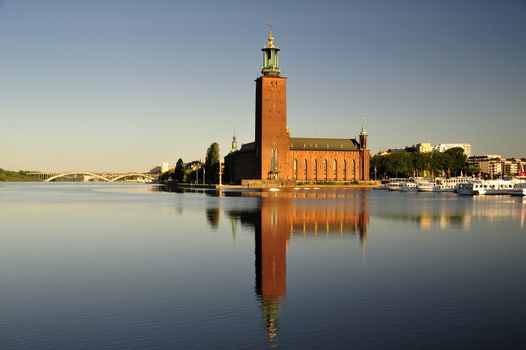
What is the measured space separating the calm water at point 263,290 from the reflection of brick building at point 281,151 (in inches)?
4002

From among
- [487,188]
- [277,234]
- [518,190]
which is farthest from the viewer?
[487,188]

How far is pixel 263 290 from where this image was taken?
16797mm

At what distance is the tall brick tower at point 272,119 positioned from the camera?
133125 mm

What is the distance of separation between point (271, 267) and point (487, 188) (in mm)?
88588

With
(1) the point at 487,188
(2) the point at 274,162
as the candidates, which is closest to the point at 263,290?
(1) the point at 487,188

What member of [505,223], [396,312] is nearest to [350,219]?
[505,223]

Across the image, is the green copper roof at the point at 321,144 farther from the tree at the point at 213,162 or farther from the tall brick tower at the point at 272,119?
the tree at the point at 213,162

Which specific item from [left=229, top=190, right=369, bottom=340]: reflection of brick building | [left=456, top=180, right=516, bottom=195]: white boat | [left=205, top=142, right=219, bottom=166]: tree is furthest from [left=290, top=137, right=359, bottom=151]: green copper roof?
[left=229, top=190, right=369, bottom=340]: reflection of brick building

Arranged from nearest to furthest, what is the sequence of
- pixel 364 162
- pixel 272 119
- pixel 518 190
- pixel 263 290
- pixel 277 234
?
pixel 263 290 < pixel 277 234 < pixel 518 190 < pixel 272 119 < pixel 364 162

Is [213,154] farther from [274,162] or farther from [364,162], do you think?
[364,162]

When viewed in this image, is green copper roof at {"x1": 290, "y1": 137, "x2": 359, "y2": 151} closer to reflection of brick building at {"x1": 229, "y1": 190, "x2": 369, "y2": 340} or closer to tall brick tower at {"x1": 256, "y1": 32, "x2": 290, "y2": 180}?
tall brick tower at {"x1": 256, "y1": 32, "x2": 290, "y2": 180}

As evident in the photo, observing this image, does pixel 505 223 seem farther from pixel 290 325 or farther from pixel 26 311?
pixel 26 311

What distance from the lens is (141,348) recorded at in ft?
37.9

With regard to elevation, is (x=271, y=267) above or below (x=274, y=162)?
below
